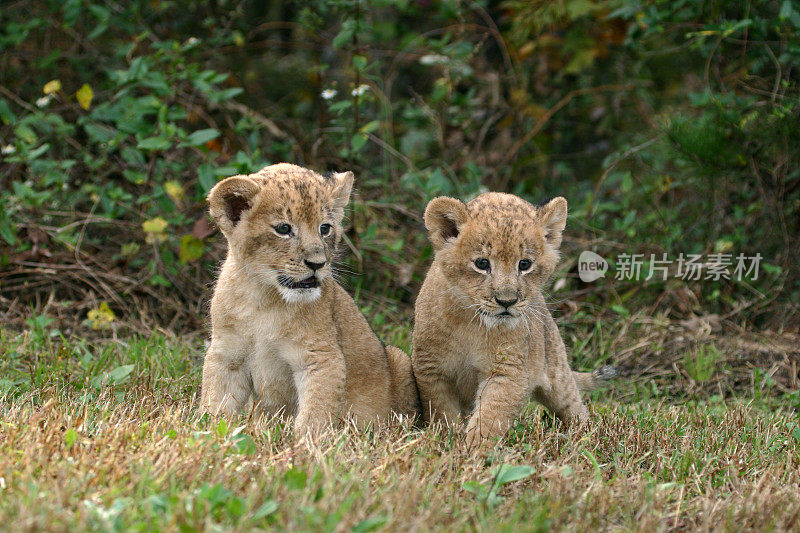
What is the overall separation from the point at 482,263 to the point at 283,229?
1.13 meters

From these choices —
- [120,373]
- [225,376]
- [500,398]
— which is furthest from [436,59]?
[225,376]

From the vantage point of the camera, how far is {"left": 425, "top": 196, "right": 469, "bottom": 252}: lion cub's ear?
5.19 metres

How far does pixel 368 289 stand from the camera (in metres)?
8.09

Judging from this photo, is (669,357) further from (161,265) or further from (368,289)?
(161,265)

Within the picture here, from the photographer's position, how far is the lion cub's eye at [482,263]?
511cm

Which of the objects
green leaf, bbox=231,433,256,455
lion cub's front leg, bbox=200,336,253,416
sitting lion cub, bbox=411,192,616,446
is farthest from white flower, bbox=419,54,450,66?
green leaf, bbox=231,433,256,455

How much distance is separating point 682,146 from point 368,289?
3019 millimetres

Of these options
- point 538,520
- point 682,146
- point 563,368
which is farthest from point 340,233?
point 682,146

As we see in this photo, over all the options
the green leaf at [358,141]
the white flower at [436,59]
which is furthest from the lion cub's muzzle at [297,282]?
the white flower at [436,59]

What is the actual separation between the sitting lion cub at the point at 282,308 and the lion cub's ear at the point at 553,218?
1.15m

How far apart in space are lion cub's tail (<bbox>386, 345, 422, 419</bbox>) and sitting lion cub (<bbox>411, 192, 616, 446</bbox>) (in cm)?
9

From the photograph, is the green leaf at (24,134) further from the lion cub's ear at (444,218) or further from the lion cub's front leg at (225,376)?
the lion cub's ear at (444,218)

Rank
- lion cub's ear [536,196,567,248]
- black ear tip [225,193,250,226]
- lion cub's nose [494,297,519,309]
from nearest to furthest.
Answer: black ear tip [225,193,250,226] → lion cub's nose [494,297,519,309] → lion cub's ear [536,196,567,248]

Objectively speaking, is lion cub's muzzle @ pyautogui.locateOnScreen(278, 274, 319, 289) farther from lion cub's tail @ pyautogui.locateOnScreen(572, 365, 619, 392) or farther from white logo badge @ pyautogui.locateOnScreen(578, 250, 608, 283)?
white logo badge @ pyautogui.locateOnScreen(578, 250, 608, 283)
